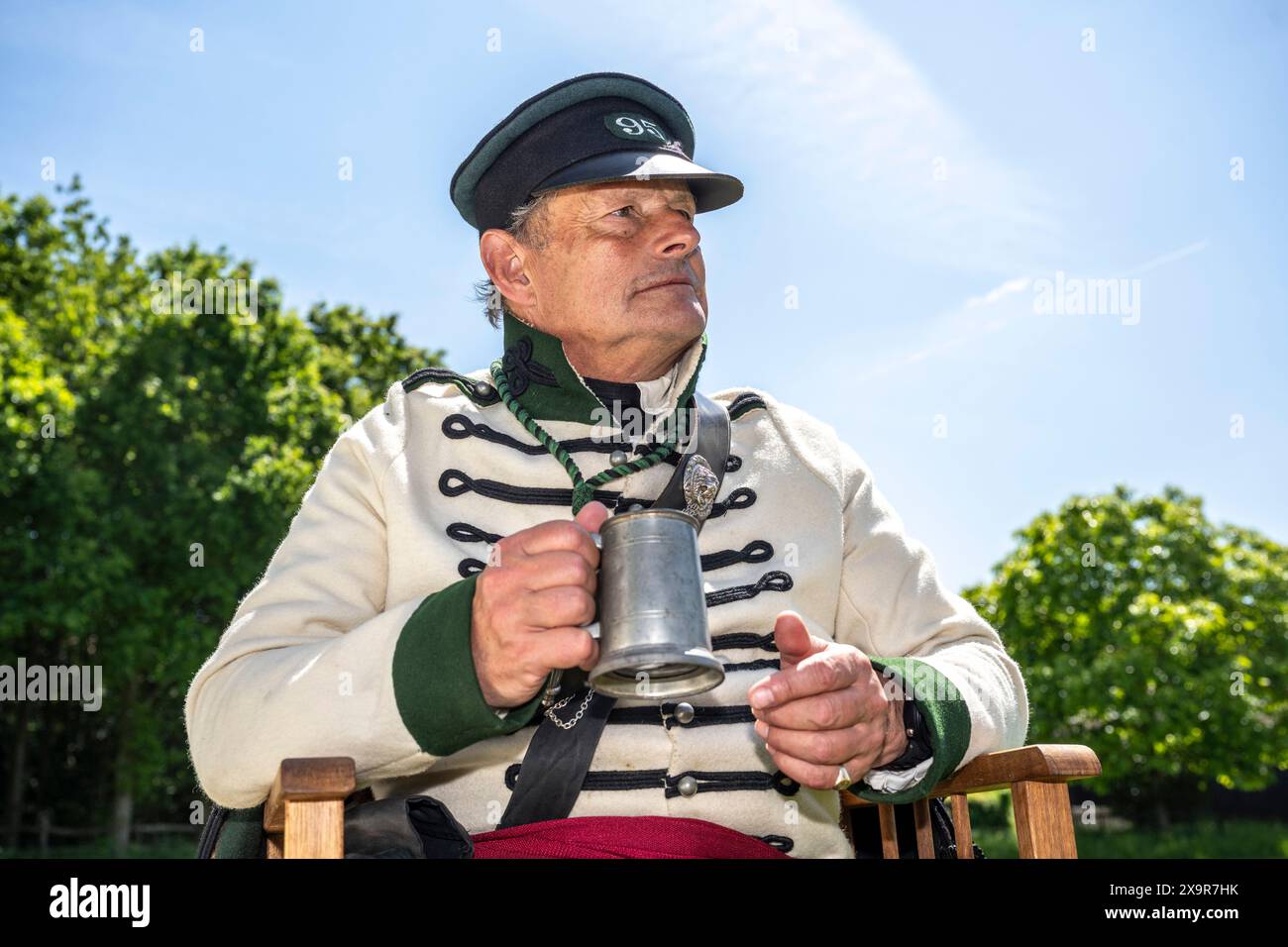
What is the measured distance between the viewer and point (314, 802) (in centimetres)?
237

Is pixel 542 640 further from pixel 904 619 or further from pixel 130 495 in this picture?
pixel 130 495

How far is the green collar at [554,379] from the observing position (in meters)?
3.69

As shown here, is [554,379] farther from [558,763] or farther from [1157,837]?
[1157,837]

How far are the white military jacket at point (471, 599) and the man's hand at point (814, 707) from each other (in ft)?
0.94

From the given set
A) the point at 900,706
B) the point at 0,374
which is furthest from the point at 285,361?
the point at 900,706

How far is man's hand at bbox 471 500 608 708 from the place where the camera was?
7.72ft

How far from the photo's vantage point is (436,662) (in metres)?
2.58

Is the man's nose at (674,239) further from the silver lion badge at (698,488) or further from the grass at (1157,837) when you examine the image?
the grass at (1157,837)

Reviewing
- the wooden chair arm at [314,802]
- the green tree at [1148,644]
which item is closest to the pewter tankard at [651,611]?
the wooden chair arm at [314,802]

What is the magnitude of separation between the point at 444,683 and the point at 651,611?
57 cm

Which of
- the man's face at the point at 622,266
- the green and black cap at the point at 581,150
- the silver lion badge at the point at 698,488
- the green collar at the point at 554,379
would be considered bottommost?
the silver lion badge at the point at 698,488

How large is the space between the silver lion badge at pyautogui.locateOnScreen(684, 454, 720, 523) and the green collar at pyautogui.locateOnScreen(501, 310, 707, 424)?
37cm

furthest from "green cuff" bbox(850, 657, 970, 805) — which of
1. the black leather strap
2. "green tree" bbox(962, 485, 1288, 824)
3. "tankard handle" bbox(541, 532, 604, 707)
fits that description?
"green tree" bbox(962, 485, 1288, 824)

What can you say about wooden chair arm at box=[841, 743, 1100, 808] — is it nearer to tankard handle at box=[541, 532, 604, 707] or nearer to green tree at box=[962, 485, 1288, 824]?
tankard handle at box=[541, 532, 604, 707]
